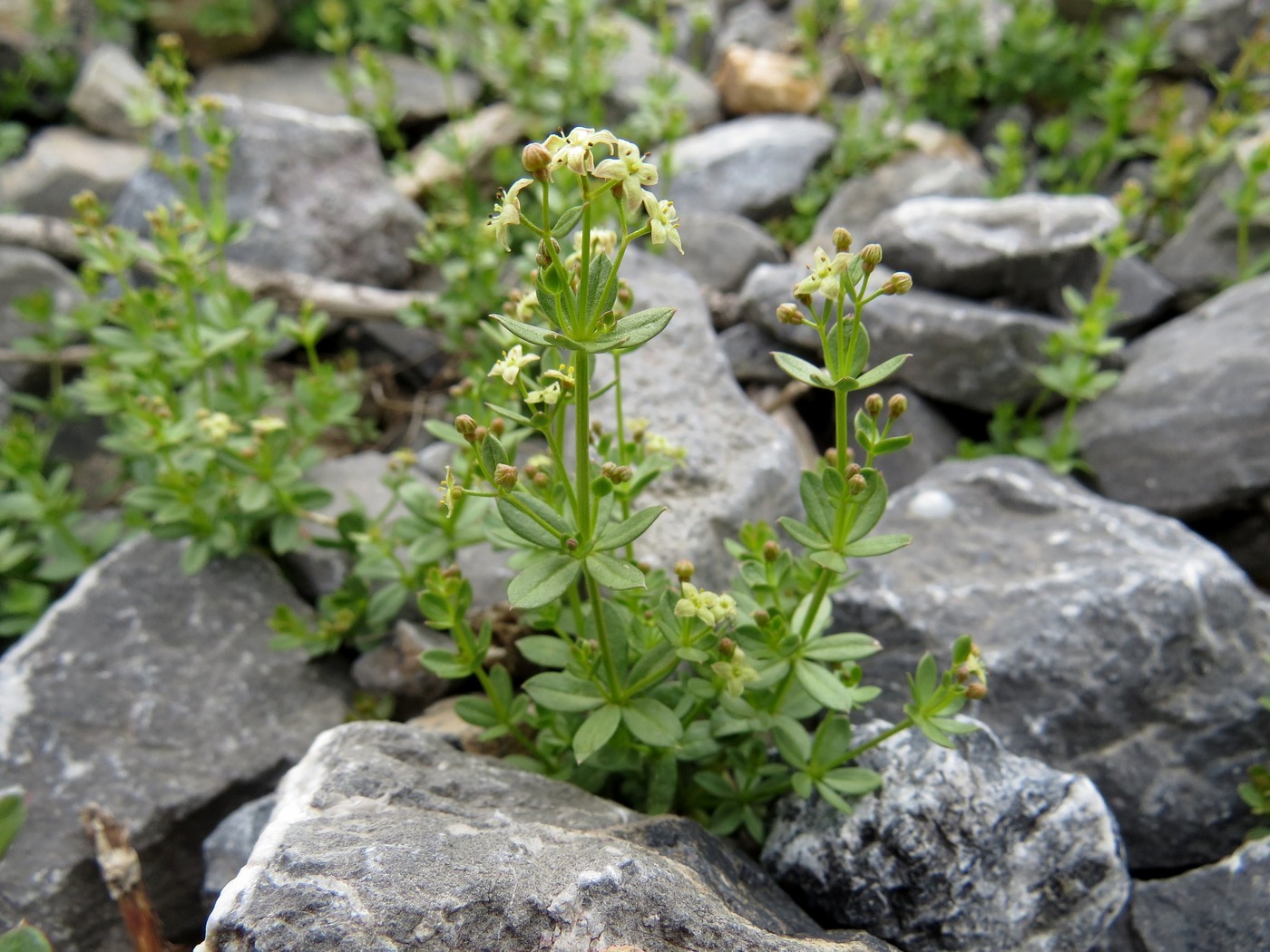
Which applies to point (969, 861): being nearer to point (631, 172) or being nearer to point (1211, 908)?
point (1211, 908)

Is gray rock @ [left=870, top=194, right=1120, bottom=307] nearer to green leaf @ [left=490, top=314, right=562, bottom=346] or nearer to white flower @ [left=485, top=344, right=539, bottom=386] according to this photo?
white flower @ [left=485, top=344, right=539, bottom=386]

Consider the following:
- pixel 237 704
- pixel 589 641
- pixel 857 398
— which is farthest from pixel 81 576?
pixel 857 398

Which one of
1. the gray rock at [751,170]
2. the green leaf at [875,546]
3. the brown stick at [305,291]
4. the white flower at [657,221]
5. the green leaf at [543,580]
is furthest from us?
the gray rock at [751,170]

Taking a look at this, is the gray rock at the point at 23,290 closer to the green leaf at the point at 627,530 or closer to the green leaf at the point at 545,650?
the green leaf at the point at 545,650

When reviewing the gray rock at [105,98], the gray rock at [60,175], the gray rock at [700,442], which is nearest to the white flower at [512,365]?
the gray rock at [700,442]

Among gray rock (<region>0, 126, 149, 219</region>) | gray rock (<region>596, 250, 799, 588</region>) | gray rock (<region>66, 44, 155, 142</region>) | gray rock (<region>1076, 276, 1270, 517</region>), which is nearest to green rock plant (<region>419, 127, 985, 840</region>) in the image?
gray rock (<region>596, 250, 799, 588</region>)

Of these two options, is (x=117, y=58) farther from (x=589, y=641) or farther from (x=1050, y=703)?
(x=1050, y=703)
